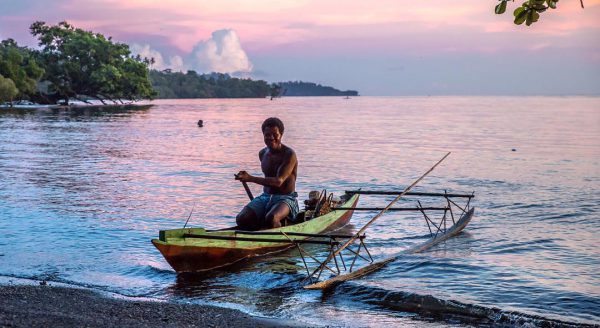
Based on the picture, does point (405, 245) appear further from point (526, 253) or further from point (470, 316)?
point (470, 316)

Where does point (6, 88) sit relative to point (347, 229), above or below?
above

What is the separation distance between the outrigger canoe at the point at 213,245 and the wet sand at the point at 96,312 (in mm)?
1298

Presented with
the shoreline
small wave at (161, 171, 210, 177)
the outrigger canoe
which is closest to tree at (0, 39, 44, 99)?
small wave at (161, 171, 210, 177)

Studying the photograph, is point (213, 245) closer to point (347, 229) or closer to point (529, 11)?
point (347, 229)

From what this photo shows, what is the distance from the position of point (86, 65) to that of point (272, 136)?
293 ft

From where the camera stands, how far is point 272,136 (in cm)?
1114

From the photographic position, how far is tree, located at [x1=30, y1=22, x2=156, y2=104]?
3676 inches

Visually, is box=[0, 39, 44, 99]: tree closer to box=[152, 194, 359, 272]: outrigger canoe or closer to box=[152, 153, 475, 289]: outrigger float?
box=[152, 153, 475, 289]: outrigger float

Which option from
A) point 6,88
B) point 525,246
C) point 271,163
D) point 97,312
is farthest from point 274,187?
point 6,88

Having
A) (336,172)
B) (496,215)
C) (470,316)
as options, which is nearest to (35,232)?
(470,316)

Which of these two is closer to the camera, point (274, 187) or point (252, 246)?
point (252, 246)

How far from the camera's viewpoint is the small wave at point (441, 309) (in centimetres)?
880

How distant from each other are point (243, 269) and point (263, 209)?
1.11 metres

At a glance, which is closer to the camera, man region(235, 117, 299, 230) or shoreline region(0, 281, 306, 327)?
shoreline region(0, 281, 306, 327)
